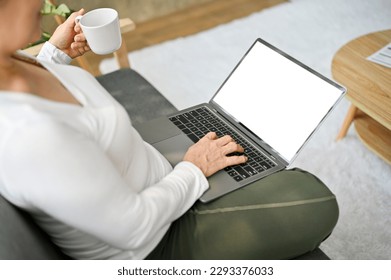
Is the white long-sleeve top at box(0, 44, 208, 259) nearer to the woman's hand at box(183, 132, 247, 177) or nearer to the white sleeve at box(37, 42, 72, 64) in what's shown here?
the woman's hand at box(183, 132, 247, 177)

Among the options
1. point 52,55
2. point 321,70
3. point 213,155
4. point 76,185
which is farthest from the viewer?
point 321,70

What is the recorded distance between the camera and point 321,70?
2.36 metres

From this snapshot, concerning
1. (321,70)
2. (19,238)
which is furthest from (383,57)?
(19,238)

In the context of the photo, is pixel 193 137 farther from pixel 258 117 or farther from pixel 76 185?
pixel 76 185

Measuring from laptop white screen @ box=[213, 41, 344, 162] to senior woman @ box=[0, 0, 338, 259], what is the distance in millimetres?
121

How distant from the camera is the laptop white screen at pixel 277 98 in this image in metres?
1.11

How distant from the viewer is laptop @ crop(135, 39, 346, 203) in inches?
42.8

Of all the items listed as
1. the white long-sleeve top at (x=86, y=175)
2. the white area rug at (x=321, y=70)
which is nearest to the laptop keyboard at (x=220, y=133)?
the white long-sleeve top at (x=86, y=175)

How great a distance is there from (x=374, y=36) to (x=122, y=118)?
1480 millimetres

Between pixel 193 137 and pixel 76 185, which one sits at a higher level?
pixel 76 185

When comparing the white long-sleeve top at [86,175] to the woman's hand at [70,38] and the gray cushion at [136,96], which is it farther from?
the gray cushion at [136,96]

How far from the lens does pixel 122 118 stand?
2.58 feet

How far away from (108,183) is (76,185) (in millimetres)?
59
